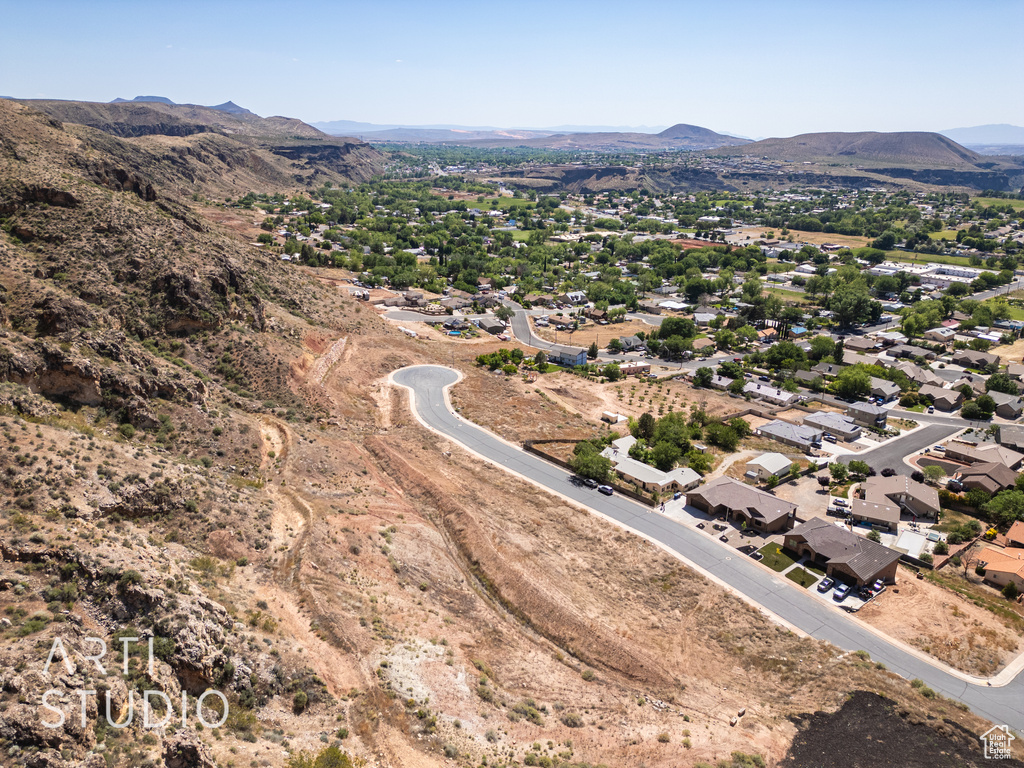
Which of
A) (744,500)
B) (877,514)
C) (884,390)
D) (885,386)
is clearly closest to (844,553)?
(744,500)

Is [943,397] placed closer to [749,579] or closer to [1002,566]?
[1002,566]

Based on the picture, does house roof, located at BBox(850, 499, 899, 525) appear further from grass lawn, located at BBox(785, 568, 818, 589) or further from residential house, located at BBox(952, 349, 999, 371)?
residential house, located at BBox(952, 349, 999, 371)

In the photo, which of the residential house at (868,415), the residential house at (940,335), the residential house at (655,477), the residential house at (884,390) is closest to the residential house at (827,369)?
the residential house at (884,390)

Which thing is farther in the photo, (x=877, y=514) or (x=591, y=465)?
(x=591, y=465)

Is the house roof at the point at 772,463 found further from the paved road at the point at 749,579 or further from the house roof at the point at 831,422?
the paved road at the point at 749,579

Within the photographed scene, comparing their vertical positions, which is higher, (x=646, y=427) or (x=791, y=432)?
(x=646, y=427)

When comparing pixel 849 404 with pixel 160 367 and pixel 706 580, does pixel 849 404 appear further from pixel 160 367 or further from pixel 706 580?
pixel 160 367

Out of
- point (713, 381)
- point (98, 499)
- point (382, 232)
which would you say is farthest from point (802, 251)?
point (98, 499)
